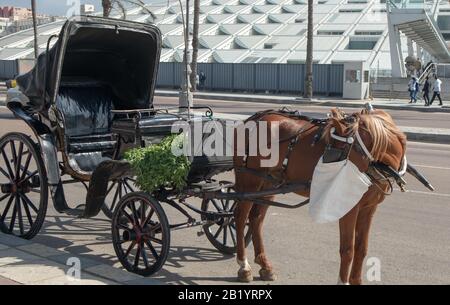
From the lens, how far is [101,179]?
6.70m

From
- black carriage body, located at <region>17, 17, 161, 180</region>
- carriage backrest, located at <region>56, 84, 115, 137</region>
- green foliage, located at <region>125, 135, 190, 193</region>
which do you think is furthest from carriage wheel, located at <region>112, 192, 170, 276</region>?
carriage backrest, located at <region>56, 84, 115, 137</region>

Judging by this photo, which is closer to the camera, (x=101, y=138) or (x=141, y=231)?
(x=141, y=231)

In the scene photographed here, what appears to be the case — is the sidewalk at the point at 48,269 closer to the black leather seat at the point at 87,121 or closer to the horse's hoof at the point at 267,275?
the horse's hoof at the point at 267,275

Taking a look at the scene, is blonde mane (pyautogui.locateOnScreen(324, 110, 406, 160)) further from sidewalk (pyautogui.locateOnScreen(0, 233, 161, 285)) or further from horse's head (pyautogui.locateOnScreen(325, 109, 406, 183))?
sidewalk (pyautogui.locateOnScreen(0, 233, 161, 285))

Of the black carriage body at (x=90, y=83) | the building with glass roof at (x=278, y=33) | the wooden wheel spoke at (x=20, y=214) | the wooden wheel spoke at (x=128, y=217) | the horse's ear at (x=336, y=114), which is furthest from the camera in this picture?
the building with glass roof at (x=278, y=33)

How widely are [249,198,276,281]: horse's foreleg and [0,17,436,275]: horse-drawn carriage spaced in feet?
1.14

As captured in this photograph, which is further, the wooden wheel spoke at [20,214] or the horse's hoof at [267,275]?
the wooden wheel spoke at [20,214]

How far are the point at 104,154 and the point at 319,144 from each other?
3.96 m

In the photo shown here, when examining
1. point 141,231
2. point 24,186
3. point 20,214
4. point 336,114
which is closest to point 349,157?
point 336,114

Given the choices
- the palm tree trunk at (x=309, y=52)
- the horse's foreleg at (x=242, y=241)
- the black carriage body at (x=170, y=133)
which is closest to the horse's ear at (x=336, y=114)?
the horse's foreleg at (x=242, y=241)

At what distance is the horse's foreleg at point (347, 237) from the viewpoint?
16.0ft

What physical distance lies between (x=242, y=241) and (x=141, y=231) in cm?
99

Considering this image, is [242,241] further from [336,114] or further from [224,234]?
[336,114]

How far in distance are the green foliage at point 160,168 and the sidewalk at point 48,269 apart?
2.94ft
